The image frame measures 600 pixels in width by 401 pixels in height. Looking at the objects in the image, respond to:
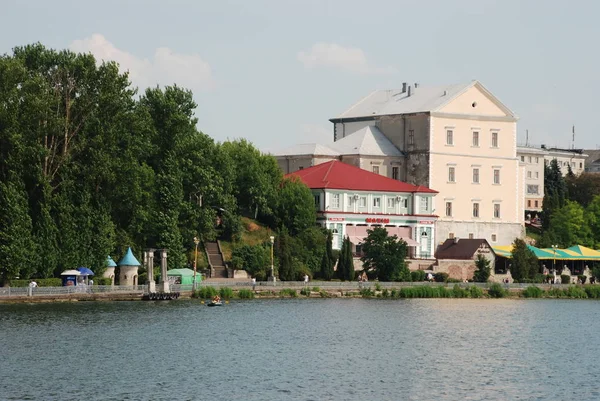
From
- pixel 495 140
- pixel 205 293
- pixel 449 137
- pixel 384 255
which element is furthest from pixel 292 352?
pixel 495 140

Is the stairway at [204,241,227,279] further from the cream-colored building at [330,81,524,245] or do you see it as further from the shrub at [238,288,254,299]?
the cream-colored building at [330,81,524,245]

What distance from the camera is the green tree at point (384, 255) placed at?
9981cm

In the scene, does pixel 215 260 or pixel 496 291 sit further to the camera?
pixel 215 260

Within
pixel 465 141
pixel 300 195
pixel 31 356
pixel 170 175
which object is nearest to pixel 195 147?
pixel 170 175

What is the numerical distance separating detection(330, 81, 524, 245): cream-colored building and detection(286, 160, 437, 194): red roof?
12.0ft

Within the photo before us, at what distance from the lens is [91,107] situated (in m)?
87.9

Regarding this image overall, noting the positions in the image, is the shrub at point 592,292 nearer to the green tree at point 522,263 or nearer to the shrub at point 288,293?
the green tree at point 522,263

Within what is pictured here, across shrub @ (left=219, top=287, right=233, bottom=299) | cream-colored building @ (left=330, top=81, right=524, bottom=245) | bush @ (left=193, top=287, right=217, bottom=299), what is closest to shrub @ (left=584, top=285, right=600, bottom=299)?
cream-colored building @ (left=330, top=81, right=524, bottom=245)

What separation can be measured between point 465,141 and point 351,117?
13.6m

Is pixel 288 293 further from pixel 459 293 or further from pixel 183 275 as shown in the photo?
pixel 459 293

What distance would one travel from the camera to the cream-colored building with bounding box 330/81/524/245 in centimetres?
11769

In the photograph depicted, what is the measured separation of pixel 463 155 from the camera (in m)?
119

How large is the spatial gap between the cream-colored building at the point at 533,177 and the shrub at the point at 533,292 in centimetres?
6208

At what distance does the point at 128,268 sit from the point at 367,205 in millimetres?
27242
